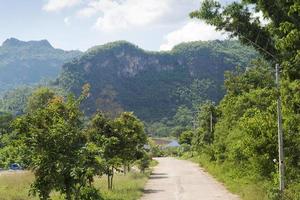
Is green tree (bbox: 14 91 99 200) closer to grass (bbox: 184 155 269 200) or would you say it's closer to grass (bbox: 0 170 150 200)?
grass (bbox: 0 170 150 200)

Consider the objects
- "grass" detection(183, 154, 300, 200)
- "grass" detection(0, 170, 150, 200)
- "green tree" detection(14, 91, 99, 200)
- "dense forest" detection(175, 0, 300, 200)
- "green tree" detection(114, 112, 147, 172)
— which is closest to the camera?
"green tree" detection(14, 91, 99, 200)

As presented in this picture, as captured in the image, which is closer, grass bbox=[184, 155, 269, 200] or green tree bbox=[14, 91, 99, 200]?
green tree bbox=[14, 91, 99, 200]

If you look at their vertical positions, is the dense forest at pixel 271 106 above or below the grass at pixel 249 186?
above

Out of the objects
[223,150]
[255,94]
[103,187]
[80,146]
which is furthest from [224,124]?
[80,146]

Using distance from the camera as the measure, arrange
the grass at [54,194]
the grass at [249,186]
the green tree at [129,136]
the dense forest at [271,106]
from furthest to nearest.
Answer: the green tree at [129,136] → the grass at [54,194] → the grass at [249,186] → the dense forest at [271,106]

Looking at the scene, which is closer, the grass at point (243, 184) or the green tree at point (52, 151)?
the green tree at point (52, 151)

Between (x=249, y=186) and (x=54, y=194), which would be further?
(x=249, y=186)

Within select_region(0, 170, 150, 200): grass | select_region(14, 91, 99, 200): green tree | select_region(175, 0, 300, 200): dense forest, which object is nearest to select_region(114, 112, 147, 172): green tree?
select_region(0, 170, 150, 200): grass

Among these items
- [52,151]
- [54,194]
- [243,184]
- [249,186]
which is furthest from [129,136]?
[52,151]

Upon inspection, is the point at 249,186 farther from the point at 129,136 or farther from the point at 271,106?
the point at 129,136

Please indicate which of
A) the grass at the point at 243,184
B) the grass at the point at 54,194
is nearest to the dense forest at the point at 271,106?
the grass at the point at 243,184

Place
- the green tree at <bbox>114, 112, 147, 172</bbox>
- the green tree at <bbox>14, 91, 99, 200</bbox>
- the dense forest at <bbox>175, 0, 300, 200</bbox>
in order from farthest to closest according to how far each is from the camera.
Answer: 1. the green tree at <bbox>114, 112, 147, 172</bbox>
2. the dense forest at <bbox>175, 0, 300, 200</bbox>
3. the green tree at <bbox>14, 91, 99, 200</bbox>

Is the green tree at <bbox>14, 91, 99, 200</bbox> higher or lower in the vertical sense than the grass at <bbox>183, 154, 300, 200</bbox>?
higher

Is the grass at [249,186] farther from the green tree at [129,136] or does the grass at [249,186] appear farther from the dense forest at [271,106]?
the green tree at [129,136]
